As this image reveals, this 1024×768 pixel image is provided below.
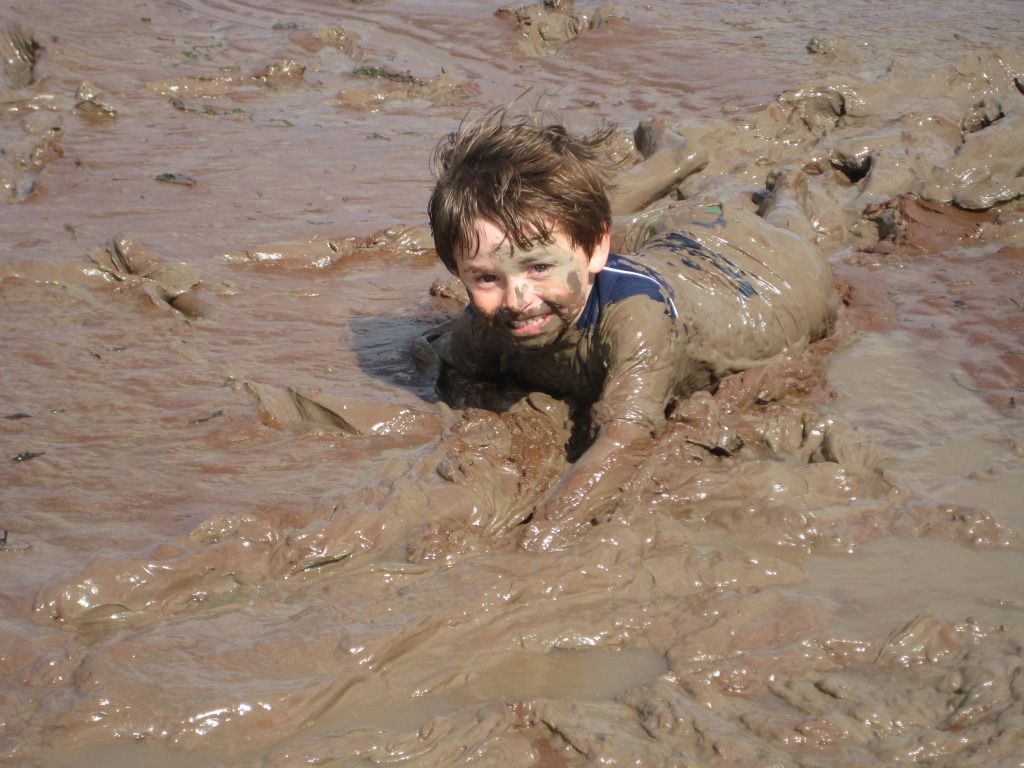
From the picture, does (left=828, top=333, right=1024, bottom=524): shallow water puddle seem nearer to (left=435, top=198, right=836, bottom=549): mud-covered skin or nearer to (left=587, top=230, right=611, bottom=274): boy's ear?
(left=435, top=198, right=836, bottom=549): mud-covered skin

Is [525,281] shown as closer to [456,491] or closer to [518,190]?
[518,190]

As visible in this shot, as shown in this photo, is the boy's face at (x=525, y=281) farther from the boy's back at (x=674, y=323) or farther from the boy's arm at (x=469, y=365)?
the boy's arm at (x=469, y=365)

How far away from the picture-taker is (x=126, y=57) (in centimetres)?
962

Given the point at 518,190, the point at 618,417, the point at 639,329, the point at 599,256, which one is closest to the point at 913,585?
the point at 618,417

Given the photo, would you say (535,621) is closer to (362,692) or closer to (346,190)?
(362,692)

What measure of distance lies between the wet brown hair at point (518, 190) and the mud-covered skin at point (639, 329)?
0.24 ft

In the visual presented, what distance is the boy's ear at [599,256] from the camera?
359 cm

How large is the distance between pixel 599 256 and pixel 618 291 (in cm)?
14

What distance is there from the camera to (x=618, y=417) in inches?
135

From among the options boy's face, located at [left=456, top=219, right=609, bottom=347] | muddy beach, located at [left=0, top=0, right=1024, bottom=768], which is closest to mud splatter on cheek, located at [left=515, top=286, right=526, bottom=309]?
boy's face, located at [left=456, top=219, right=609, bottom=347]

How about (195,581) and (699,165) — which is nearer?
(195,581)

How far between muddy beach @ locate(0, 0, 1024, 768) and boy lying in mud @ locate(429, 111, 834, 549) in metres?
0.12

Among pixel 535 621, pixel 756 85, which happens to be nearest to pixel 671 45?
pixel 756 85

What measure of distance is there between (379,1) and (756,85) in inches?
216
